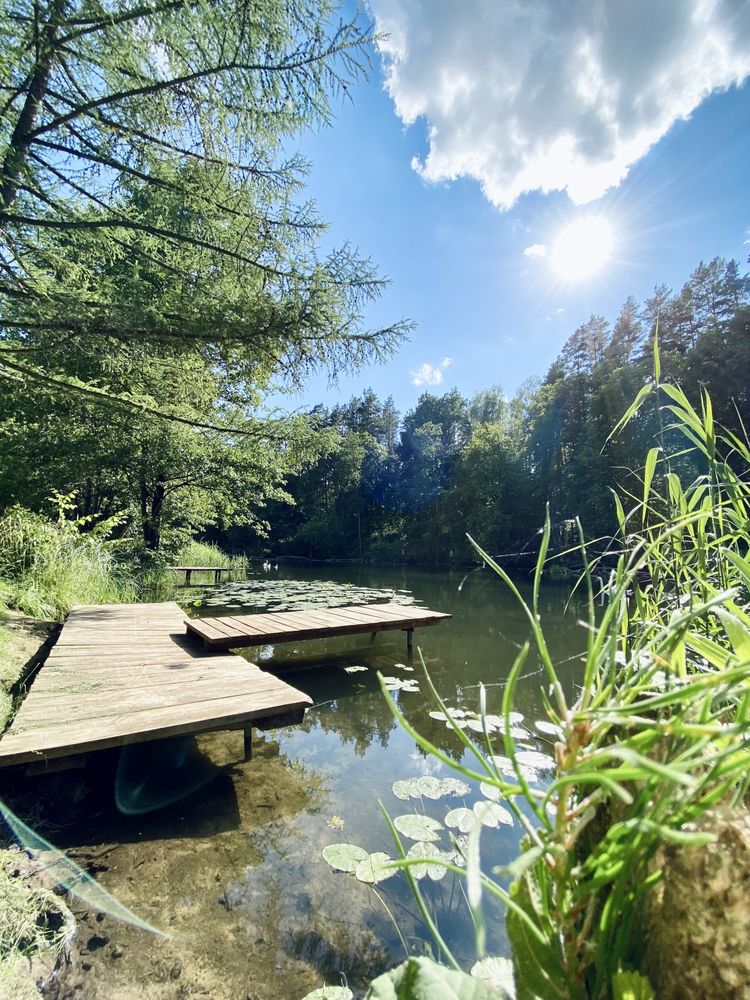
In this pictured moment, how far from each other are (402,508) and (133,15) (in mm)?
28838

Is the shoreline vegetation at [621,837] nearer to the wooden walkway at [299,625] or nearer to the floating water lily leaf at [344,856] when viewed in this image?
the floating water lily leaf at [344,856]

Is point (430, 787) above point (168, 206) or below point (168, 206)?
below

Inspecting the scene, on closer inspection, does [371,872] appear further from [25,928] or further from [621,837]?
[621,837]

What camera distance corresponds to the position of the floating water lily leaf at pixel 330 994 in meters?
1.27

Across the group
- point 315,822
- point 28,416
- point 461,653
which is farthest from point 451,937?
point 28,416

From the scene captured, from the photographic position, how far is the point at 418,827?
2023 millimetres

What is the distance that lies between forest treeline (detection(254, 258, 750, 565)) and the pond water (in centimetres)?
377

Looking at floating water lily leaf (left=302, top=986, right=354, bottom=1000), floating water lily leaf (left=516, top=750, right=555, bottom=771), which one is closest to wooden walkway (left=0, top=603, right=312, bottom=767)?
floating water lily leaf (left=302, top=986, right=354, bottom=1000)

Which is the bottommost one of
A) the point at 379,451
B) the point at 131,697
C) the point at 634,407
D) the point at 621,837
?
the point at 131,697

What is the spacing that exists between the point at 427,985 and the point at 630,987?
0.20 metres

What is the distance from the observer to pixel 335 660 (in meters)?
4.95

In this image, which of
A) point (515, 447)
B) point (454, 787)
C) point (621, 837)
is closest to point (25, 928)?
point (621, 837)

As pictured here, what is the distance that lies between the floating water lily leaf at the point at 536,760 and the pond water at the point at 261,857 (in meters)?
0.27

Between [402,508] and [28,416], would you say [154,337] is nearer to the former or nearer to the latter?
[28,416]
